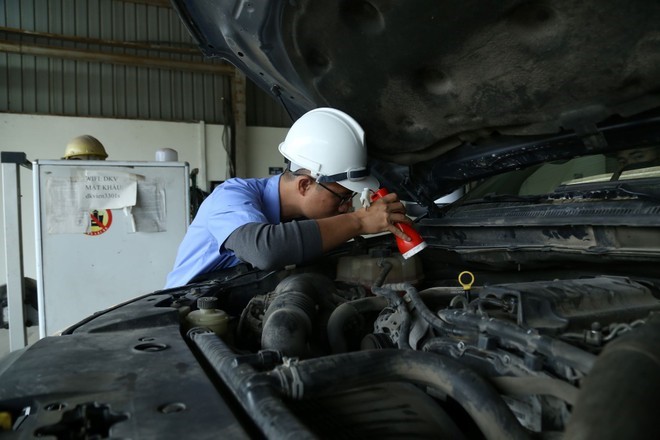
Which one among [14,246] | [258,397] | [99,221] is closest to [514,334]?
[258,397]

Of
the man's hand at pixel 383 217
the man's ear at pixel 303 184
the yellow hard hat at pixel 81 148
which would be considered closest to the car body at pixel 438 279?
the man's hand at pixel 383 217

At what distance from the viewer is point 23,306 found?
2.35 m

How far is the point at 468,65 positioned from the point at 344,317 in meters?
0.72

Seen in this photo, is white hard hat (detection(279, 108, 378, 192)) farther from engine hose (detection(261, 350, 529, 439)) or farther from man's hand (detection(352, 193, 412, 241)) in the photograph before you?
engine hose (detection(261, 350, 529, 439))

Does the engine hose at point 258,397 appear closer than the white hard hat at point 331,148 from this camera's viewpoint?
Yes

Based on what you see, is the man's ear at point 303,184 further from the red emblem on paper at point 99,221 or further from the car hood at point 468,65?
the red emblem on paper at point 99,221

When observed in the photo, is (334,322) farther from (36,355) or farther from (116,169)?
(116,169)

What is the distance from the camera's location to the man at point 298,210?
4.43ft

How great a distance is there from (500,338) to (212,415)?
1.55 ft

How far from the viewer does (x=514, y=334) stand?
71cm

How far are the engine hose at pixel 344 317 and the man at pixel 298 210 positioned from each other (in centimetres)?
28

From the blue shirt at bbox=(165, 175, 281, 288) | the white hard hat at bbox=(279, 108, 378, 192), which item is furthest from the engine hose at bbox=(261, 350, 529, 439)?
the white hard hat at bbox=(279, 108, 378, 192)

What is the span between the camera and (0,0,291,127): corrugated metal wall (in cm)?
560

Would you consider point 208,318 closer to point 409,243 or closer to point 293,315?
point 293,315
